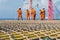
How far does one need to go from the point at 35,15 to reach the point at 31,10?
64cm

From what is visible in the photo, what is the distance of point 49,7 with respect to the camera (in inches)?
1035

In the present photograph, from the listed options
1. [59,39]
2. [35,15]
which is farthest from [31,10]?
[59,39]

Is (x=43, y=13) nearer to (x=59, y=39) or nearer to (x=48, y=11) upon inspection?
(x=48, y=11)

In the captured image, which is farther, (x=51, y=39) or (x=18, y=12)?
(x=18, y=12)

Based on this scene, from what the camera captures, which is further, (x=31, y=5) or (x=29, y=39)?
(x=31, y=5)

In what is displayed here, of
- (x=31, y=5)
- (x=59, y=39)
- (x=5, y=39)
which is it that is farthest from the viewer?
(x=31, y=5)

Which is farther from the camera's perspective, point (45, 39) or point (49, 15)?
point (49, 15)

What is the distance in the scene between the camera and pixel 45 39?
787cm

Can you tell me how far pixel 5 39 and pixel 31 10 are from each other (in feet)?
60.9

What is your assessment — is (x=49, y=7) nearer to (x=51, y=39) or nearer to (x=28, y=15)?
(x=28, y=15)

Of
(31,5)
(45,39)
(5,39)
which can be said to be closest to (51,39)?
(45,39)

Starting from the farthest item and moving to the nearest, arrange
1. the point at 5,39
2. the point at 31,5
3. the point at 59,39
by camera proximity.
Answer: the point at 31,5, the point at 59,39, the point at 5,39

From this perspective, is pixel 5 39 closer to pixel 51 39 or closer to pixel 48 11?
pixel 51 39

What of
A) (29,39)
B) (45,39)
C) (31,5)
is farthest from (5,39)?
(31,5)
